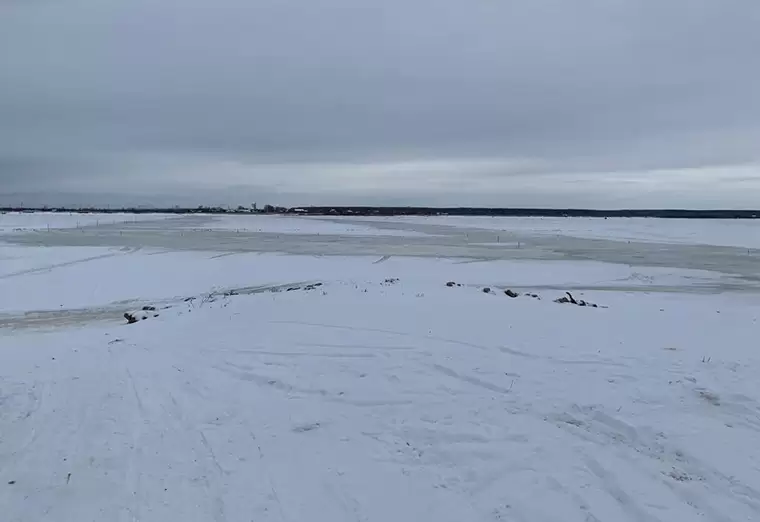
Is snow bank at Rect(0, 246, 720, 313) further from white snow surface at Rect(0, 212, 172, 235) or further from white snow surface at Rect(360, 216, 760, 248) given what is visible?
white snow surface at Rect(0, 212, 172, 235)

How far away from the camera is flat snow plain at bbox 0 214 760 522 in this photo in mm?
Result: 4844

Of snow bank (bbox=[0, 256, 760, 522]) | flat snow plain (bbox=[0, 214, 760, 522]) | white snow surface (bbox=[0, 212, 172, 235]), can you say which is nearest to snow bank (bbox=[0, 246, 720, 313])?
flat snow plain (bbox=[0, 214, 760, 522])

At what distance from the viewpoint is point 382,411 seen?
6844mm

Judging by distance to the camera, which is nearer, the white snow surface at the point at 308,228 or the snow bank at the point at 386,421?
the snow bank at the point at 386,421

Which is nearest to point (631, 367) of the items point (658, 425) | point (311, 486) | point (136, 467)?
point (658, 425)

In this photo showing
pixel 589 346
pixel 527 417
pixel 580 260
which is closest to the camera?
pixel 527 417

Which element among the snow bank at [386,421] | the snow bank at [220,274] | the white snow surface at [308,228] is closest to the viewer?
the snow bank at [386,421]

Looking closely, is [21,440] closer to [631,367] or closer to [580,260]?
[631,367]

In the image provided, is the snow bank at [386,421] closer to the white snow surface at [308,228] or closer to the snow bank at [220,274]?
the snow bank at [220,274]

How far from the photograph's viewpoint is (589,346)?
9625mm

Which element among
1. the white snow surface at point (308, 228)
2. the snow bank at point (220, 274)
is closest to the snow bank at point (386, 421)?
the snow bank at point (220, 274)

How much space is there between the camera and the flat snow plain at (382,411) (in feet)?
15.9

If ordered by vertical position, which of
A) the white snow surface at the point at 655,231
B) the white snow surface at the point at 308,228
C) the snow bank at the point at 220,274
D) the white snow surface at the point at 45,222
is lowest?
the white snow surface at the point at 655,231

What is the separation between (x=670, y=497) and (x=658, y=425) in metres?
1.60
